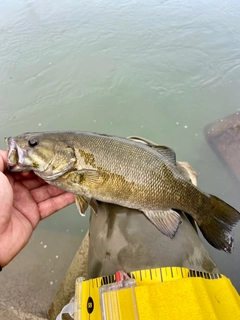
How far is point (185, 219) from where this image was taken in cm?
201

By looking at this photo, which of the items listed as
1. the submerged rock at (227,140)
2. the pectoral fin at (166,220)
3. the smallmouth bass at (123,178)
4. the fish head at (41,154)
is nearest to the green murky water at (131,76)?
the submerged rock at (227,140)

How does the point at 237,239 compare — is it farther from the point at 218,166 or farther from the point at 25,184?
the point at 25,184

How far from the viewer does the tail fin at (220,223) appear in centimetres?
194

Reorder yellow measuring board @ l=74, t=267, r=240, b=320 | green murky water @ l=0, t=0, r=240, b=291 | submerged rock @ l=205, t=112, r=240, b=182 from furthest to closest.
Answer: green murky water @ l=0, t=0, r=240, b=291
submerged rock @ l=205, t=112, r=240, b=182
yellow measuring board @ l=74, t=267, r=240, b=320

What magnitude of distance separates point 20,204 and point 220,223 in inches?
55.9

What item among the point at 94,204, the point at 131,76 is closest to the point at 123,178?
the point at 94,204

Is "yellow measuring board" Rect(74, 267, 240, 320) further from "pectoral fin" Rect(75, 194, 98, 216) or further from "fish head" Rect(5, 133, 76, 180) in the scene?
"fish head" Rect(5, 133, 76, 180)

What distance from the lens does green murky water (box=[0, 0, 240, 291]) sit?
390 cm

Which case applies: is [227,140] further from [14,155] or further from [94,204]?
[14,155]

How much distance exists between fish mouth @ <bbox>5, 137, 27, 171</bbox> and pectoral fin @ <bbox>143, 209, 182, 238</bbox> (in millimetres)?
899

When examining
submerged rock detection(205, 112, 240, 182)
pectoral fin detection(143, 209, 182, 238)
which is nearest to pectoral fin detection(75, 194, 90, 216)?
pectoral fin detection(143, 209, 182, 238)

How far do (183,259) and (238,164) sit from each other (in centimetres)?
216

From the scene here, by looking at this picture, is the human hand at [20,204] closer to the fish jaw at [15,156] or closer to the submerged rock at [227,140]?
the fish jaw at [15,156]

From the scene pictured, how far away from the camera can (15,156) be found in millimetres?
1804
